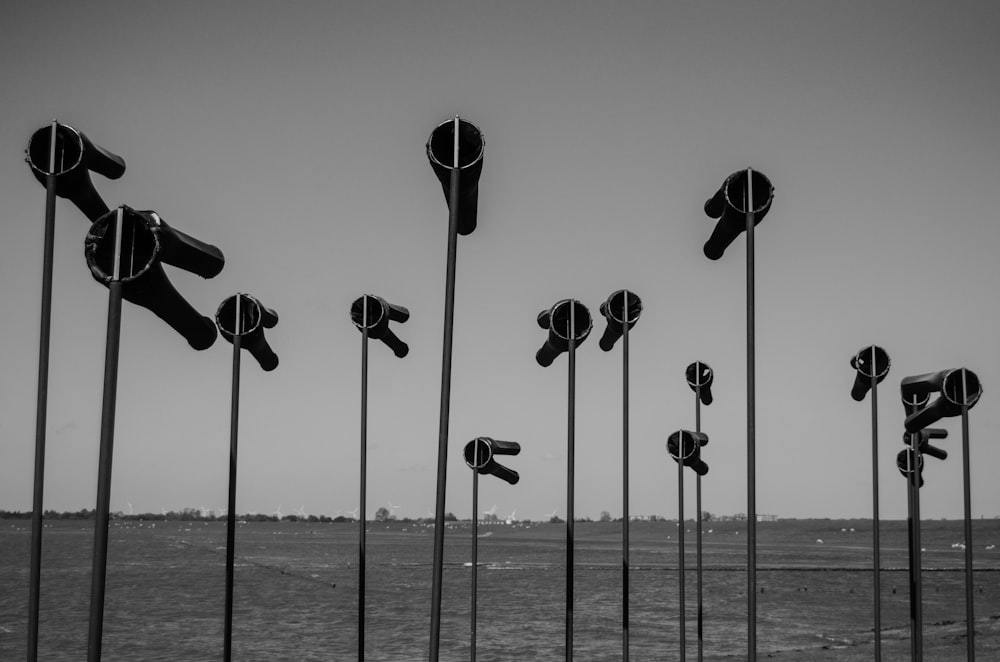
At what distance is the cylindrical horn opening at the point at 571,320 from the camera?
664cm

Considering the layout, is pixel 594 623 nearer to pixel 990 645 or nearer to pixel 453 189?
pixel 990 645

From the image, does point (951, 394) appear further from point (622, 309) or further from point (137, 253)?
point (137, 253)

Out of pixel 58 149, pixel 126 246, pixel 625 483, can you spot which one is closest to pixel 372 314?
pixel 625 483

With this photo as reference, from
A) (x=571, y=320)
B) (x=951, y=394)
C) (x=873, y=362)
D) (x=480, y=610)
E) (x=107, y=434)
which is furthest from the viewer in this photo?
(x=480, y=610)

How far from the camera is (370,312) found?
7.87 meters

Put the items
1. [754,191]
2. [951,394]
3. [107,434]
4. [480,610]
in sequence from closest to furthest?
[107,434] → [754,191] → [951,394] → [480,610]

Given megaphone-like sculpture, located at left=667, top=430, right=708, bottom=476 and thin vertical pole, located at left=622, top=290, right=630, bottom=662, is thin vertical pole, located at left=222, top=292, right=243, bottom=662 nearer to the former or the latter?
thin vertical pole, located at left=622, top=290, right=630, bottom=662

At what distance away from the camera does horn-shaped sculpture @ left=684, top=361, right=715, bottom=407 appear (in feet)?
35.7

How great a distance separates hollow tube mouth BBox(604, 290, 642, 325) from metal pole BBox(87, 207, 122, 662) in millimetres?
4591

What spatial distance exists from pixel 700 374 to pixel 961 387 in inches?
190

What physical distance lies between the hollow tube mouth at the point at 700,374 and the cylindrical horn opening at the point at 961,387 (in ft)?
15.5

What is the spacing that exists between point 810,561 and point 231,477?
87.6 meters

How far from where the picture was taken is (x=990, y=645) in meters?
24.3

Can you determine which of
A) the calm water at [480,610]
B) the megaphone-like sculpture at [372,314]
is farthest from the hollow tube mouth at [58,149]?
the calm water at [480,610]
